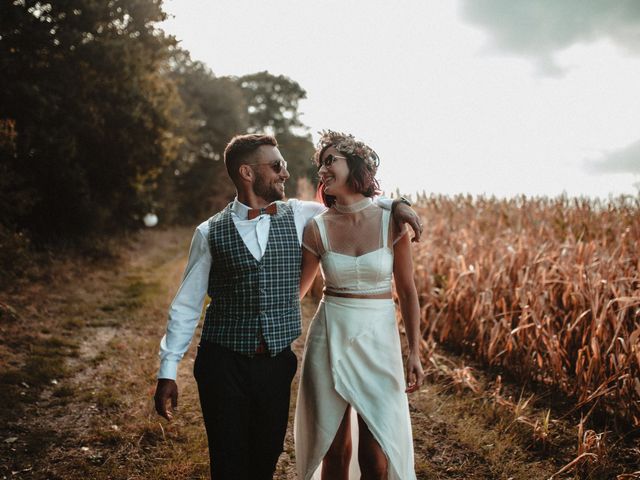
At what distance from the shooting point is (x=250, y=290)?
2238mm

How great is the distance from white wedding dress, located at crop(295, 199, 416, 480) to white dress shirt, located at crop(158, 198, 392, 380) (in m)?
0.28

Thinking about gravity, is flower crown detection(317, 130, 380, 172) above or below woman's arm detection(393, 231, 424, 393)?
above

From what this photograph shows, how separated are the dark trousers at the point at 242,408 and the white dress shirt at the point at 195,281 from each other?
0.12 m

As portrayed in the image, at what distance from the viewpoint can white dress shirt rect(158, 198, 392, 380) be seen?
229cm

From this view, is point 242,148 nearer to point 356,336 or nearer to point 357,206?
point 357,206

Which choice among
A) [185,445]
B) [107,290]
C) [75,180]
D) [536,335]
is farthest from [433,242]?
[75,180]

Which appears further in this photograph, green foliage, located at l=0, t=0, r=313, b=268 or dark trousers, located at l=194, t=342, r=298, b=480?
green foliage, located at l=0, t=0, r=313, b=268

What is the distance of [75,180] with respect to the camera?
10.1 meters

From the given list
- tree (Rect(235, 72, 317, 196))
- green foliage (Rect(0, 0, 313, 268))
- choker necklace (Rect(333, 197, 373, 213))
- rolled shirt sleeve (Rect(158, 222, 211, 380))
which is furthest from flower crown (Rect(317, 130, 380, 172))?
tree (Rect(235, 72, 317, 196))

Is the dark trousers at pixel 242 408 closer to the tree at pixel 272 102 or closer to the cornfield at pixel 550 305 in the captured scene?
the cornfield at pixel 550 305

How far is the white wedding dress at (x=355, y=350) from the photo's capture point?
2357 mm

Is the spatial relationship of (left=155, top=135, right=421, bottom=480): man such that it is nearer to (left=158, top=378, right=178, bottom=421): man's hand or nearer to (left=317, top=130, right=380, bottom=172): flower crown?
(left=158, top=378, right=178, bottom=421): man's hand

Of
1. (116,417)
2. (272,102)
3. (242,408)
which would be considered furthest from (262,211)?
(272,102)

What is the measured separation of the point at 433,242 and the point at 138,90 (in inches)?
322
